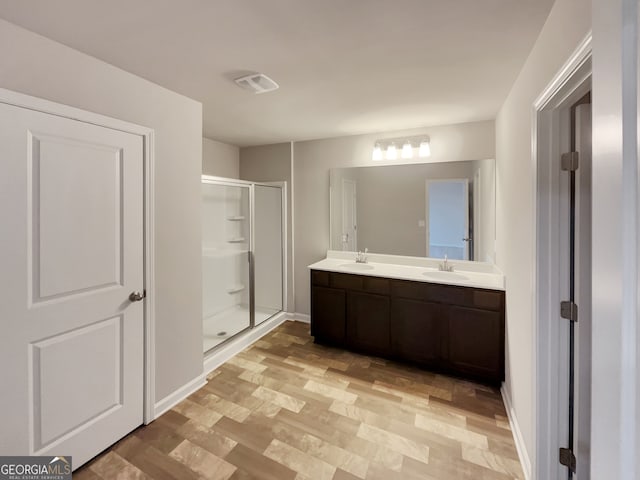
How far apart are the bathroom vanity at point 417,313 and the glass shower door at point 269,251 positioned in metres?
0.89

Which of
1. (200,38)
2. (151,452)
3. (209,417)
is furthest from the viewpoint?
(209,417)

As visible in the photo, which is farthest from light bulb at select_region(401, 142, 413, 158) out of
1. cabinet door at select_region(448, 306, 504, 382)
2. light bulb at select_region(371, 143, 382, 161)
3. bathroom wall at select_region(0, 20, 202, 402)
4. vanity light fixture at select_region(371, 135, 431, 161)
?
bathroom wall at select_region(0, 20, 202, 402)

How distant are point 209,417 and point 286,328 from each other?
5.37 ft

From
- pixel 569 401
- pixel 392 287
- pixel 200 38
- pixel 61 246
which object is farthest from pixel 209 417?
pixel 200 38

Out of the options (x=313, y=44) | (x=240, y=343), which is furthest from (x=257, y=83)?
(x=240, y=343)

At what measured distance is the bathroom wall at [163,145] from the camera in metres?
1.47

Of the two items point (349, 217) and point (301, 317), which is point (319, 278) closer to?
point (349, 217)

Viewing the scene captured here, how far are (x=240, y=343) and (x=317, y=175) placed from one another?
6.94 ft

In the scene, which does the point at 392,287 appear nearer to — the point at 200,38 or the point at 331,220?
the point at 331,220

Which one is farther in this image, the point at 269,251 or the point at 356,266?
the point at 269,251

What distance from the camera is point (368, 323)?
2.90 m

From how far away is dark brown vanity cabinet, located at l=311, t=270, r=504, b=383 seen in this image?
2400 millimetres

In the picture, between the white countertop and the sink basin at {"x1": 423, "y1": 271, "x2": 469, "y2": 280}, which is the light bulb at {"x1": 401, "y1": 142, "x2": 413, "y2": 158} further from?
the sink basin at {"x1": 423, "y1": 271, "x2": 469, "y2": 280}

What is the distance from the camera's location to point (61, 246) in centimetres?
157
